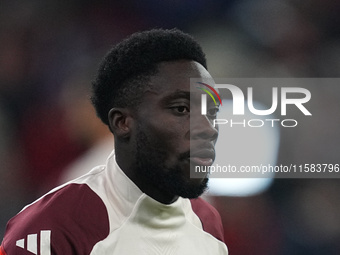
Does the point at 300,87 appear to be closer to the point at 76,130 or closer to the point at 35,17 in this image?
→ the point at 76,130

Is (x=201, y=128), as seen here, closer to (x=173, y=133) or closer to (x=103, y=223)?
(x=173, y=133)

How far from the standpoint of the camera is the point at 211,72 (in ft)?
8.02

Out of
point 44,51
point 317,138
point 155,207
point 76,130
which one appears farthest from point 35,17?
point 155,207

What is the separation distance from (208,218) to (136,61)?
17.6 inches

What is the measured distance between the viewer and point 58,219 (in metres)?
1.09

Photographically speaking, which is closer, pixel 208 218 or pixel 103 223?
pixel 103 223

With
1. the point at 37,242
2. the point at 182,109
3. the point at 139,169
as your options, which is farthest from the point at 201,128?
the point at 37,242

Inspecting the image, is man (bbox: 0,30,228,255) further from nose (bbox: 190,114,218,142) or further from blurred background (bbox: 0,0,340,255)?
blurred background (bbox: 0,0,340,255)

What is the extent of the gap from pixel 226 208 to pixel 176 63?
1.29m

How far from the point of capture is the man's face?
3.67 ft

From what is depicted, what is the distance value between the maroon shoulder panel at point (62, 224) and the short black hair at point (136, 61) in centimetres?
21

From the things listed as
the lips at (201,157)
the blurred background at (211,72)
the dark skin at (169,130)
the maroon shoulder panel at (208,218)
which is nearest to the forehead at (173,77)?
the dark skin at (169,130)

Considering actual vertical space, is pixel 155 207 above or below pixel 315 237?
above

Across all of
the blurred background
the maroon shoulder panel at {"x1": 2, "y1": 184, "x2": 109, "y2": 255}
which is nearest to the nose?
the maroon shoulder panel at {"x1": 2, "y1": 184, "x2": 109, "y2": 255}
